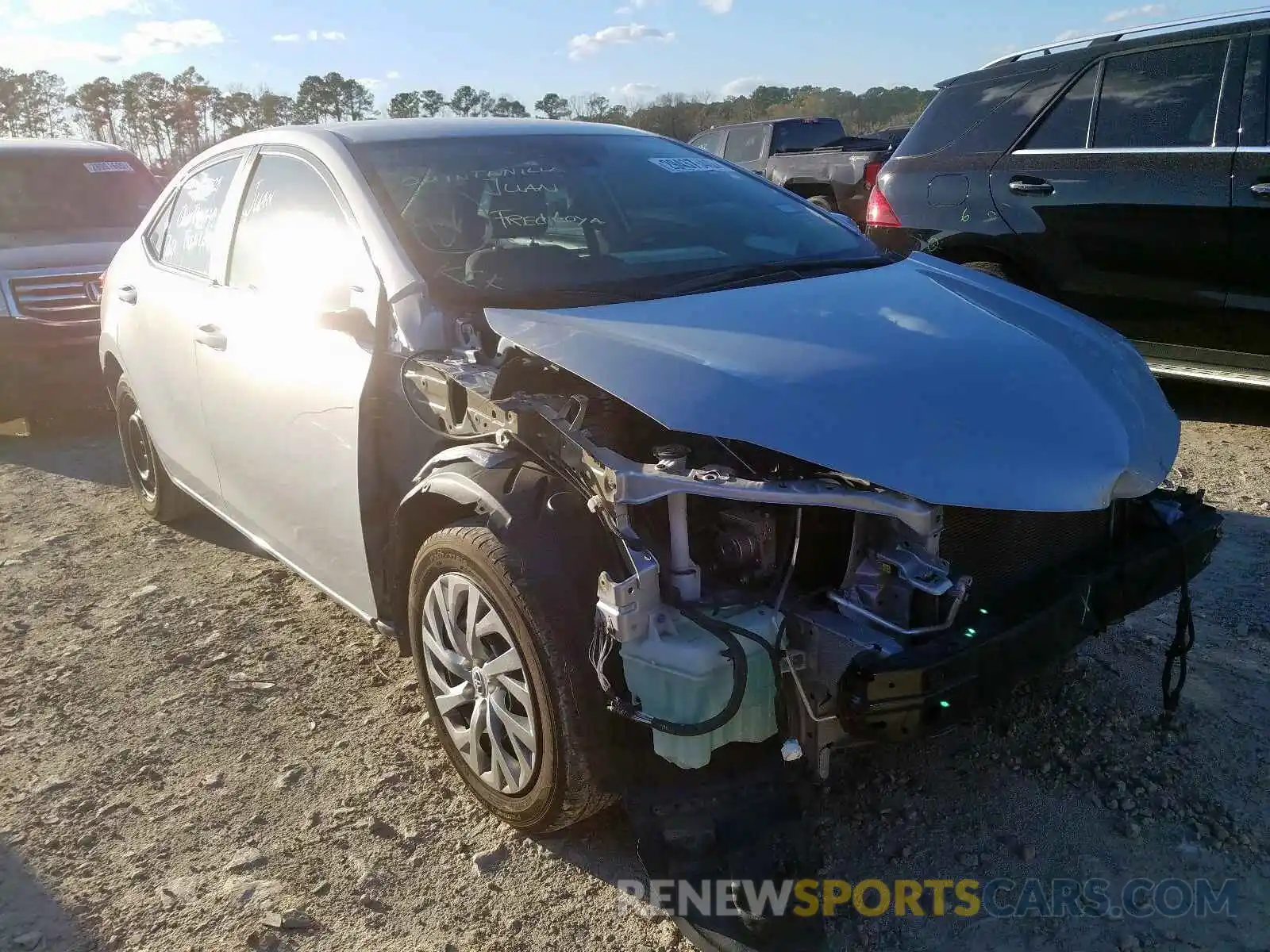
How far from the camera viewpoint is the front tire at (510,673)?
229cm

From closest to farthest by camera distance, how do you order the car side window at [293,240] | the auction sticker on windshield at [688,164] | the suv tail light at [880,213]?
the car side window at [293,240]
the auction sticker on windshield at [688,164]
the suv tail light at [880,213]

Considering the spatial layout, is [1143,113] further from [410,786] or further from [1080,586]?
[410,786]

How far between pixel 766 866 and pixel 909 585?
27.6 inches

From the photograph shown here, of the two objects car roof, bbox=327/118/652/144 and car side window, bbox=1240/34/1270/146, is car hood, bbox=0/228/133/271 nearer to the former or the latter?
car roof, bbox=327/118/652/144

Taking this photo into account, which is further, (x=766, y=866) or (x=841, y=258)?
(x=841, y=258)

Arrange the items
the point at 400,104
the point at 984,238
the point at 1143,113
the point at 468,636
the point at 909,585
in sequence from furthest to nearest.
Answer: the point at 400,104 → the point at 984,238 → the point at 1143,113 → the point at 468,636 → the point at 909,585

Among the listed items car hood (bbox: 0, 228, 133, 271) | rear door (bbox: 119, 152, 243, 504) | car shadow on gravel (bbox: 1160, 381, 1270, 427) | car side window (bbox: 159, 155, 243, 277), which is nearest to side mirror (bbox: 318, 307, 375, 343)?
rear door (bbox: 119, 152, 243, 504)

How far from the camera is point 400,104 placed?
3909 cm

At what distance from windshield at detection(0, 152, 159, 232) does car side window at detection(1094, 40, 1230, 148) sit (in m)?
6.83

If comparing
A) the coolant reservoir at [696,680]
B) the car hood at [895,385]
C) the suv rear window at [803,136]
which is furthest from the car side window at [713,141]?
the coolant reservoir at [696,680]

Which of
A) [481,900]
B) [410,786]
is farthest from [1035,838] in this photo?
[410,786]

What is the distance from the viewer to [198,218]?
13.3 ft

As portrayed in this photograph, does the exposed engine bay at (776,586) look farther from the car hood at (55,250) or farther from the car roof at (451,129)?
the car hood at (55,250)

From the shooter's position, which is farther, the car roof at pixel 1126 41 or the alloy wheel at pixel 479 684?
the car roof at pixel 1126 41
